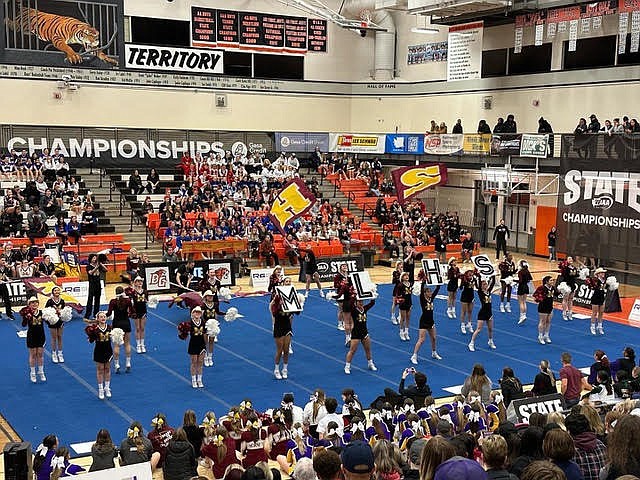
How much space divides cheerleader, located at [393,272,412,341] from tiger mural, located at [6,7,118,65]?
449 inches

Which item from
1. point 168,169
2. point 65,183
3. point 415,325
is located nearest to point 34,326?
point 415,325

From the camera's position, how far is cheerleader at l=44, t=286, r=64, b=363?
1562cm

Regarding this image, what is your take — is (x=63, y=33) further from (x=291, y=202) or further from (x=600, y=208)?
(x=600, y=208)

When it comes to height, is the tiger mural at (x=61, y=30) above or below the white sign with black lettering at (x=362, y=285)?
above

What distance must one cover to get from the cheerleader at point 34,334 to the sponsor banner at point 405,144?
24.3 metres

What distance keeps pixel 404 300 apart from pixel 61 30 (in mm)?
13567

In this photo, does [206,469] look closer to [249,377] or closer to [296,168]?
[249,377]

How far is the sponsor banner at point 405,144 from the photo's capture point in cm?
3653

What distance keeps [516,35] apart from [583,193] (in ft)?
40.7

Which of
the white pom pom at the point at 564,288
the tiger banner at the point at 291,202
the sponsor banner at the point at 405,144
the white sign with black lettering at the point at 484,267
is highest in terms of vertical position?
the sponsor banner at the point at 405,144

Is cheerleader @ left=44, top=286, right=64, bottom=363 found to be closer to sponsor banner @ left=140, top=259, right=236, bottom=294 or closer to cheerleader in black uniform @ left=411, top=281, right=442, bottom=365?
sponsor banner @ left=140, top=259, right=236, bottom=294

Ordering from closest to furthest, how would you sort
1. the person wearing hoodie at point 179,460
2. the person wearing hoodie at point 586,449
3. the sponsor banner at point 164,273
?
the person wearing hoodie at point 586,449 → the person wearing hoodie at point 179,460 → the sponsor banner at point 164,273

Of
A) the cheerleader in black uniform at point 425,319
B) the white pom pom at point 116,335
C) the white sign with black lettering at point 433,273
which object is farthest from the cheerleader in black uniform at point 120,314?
the white sign with black lettering at point 433,273

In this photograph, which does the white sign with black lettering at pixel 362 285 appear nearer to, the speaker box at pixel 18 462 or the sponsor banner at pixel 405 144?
the speaker box at pixel 18 462
